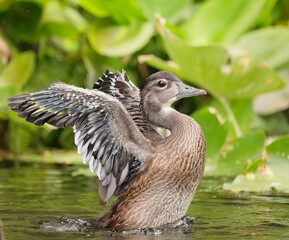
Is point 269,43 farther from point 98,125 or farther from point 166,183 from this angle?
point 98,125

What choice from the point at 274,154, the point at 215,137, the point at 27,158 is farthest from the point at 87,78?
the point at 274,154

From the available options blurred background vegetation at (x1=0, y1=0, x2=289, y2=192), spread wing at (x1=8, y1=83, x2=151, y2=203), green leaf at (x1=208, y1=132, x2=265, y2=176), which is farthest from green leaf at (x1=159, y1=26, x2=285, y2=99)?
spread wing at (x1=8, y1=83, x2=151, y2=203)

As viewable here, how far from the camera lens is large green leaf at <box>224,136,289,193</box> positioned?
21.4 feet

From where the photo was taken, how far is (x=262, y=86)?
8.09 meters

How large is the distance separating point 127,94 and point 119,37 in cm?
366

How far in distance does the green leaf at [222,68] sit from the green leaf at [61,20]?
8.16 ft

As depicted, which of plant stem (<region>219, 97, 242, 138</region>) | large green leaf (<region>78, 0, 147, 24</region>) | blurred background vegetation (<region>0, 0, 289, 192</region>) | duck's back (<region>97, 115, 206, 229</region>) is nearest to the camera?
duck's back (<region>97, 115, 206, 229</region>)

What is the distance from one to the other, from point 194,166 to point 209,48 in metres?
2.45

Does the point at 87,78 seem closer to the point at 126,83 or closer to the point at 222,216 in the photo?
the point at 126,83

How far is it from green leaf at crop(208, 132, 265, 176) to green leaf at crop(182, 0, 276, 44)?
180 cm

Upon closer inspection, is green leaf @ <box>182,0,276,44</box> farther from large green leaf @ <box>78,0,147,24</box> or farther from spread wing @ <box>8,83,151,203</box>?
spread wing @ <box>8,83,151,203</box>

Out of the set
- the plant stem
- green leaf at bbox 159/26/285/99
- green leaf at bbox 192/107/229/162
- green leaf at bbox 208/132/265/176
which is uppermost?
green leaf at bbox 159/26/285/99

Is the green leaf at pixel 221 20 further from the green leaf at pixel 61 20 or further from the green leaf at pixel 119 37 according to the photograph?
the green leaf at pixel 61 20

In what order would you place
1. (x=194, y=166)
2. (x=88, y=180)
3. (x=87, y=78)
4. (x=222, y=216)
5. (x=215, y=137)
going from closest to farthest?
(x=194, y=166) → (x=222, y=216) → (x=215, y=137) → (x=88, y=180) → (x=87, y=78)
